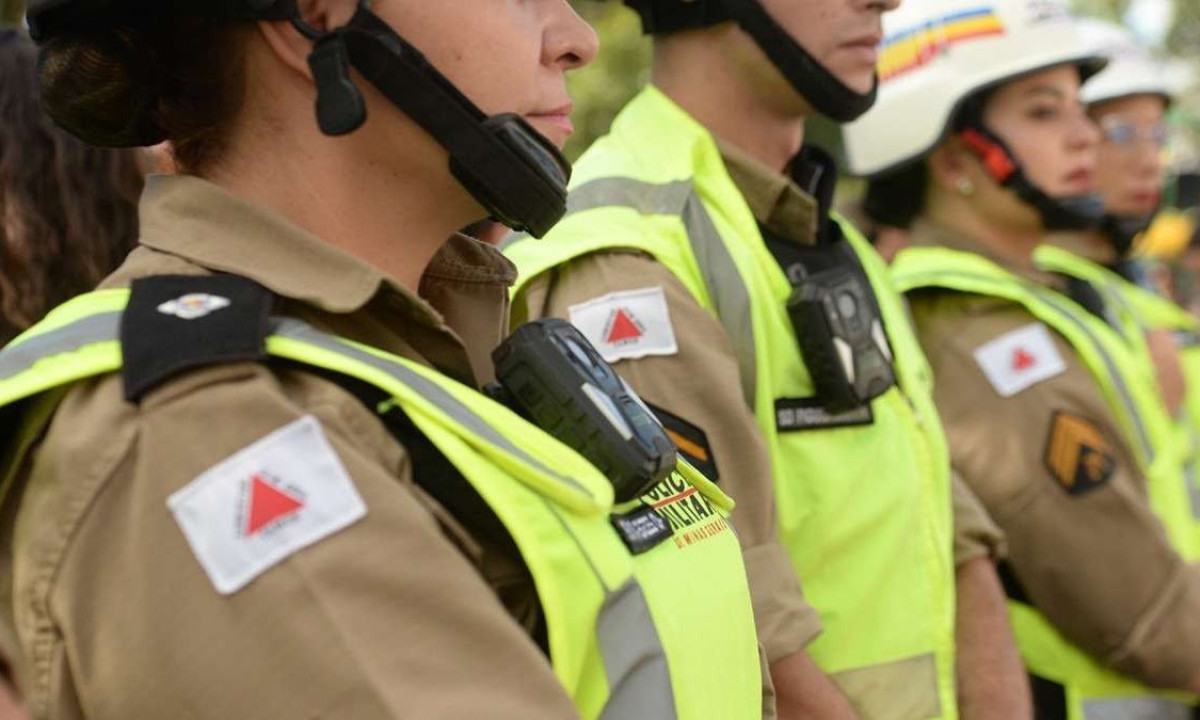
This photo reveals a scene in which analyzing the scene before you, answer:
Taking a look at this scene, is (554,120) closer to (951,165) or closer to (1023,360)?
(1023,360)

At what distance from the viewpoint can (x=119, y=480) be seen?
1.62m

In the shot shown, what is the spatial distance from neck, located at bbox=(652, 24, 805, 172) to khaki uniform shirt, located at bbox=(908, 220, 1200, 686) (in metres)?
1.01

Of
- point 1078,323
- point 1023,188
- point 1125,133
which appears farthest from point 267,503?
point 1125,133

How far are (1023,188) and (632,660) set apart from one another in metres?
3.20

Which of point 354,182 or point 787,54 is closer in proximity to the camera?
point 354,182

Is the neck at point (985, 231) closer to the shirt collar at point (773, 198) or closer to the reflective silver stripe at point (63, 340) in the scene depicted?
the shirt collar at point (773, 198)

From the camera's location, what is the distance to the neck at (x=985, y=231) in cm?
481

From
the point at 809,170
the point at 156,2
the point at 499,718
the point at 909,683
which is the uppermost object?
the point at 156,2

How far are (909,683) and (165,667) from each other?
178cm

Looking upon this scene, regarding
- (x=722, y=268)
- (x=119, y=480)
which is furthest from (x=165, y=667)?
(x=722, y=268)

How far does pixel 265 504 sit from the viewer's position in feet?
5.28

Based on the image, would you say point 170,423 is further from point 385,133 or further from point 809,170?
point 809,170

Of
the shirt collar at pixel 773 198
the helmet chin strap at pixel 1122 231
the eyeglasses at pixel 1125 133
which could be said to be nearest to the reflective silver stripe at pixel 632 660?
the shirt collar at pixel 773 198

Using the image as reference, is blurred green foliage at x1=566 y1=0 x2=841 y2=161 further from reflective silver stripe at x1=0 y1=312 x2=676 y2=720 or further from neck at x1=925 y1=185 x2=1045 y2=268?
reflective silver stripe at x1=0 y1=312 x2=676 y2=720
